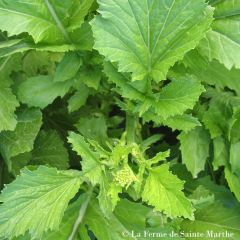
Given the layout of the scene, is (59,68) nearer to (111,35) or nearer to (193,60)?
(111,35)

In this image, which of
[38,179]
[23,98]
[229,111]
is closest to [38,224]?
[38,179]

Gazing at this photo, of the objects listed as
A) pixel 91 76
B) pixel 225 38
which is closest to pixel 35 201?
pixel 91 76

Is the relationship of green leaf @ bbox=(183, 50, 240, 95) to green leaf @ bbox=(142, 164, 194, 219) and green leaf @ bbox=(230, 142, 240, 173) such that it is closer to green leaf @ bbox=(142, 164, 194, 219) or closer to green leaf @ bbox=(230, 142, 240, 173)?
green leaf @ bbox=(230, 142, 240, 173)

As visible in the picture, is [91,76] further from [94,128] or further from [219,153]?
[219,153]

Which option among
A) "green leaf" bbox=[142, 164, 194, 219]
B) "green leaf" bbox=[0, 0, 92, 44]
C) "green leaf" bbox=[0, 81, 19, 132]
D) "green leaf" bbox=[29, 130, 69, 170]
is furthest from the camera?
"green leaf" bbox=[29, 130, 69, 170]

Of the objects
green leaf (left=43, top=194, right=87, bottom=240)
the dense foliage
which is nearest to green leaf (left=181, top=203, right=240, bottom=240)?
the dense foliage

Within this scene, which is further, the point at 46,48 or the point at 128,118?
the point at 128,118
